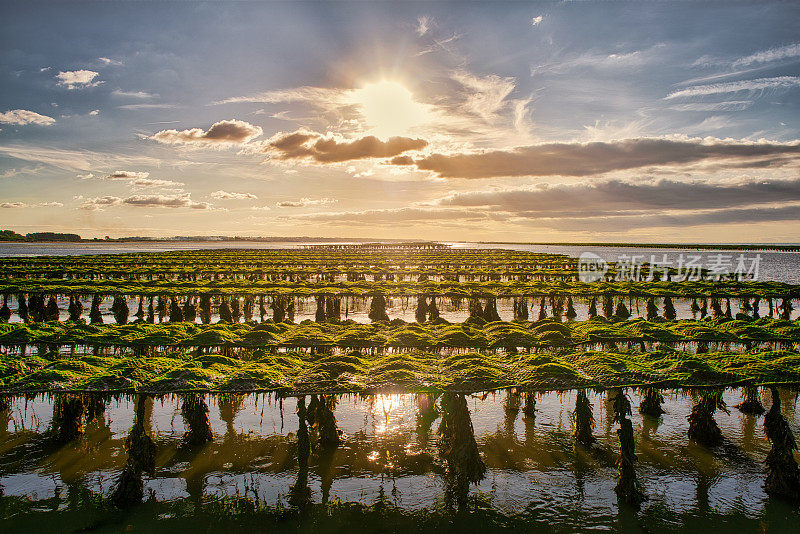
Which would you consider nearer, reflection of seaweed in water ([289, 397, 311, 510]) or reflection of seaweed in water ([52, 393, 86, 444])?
reflection of seaweed in water ([289, 397, 311, 510])

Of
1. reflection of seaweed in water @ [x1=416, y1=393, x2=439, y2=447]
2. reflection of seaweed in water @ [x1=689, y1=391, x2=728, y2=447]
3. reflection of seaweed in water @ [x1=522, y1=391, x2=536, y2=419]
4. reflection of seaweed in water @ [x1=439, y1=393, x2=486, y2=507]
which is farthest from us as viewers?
reflection of seaweed in water @ [x1=522, y1=391, x2=536, y2=419]

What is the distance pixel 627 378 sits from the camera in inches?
452

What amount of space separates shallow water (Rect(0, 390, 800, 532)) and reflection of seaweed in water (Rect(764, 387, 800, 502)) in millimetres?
375

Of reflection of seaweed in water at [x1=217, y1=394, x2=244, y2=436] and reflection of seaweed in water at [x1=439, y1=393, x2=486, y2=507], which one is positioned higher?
reflection of seaweed in water at [x1=439, y1=393, x2=486, y2=507]

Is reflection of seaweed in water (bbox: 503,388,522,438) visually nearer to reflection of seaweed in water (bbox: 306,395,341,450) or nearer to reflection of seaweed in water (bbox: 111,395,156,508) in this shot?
reflection of seaweed in water (bbox: 306,395,341,450)

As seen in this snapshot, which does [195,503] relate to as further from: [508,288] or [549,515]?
[508,288]

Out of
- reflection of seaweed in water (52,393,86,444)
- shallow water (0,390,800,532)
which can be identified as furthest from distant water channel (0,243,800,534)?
reflection of seaweed in water (52,393,86,444)

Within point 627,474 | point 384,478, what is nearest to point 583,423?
point 627,474

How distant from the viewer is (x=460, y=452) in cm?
1072

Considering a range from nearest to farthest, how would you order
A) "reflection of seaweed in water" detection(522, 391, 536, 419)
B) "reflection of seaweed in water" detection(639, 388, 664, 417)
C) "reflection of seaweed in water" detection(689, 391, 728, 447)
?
"reflection of seaweed in water" detection(689, 391, 728, 447) < "reflection of seaweed in water" detection(522, 391, 536, 419) < "reflection of seaweed in water" detection(639, 388, 664, 417)

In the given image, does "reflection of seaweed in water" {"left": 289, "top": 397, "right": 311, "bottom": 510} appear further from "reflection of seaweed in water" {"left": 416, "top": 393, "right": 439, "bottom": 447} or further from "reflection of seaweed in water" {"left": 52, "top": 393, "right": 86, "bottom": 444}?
"reflection of seaweed in water" {"left": 52, "top": 393, "right": 86, "bottom": 444}

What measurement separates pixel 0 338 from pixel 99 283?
20224 millimetres

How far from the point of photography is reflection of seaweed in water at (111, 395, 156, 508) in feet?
33.8

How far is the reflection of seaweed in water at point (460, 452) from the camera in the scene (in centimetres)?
1059
